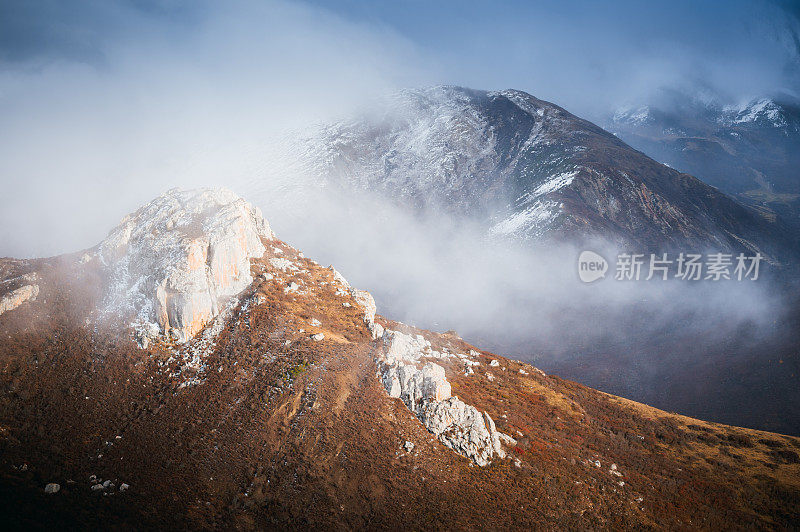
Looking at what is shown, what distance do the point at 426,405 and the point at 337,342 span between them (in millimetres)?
10097

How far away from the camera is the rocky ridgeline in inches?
1056

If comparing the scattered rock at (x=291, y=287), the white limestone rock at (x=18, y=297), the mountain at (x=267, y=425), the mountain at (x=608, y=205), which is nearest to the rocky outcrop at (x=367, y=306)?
the mountain at (x=267, y=425)

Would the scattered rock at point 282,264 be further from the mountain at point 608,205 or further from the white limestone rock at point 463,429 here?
the mountain at point 608,205

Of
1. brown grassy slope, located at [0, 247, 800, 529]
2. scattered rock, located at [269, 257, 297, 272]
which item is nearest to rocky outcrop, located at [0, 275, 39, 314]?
brown grassy slope, located at [0, 247, 800, 529]

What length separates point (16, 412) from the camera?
23.6 m

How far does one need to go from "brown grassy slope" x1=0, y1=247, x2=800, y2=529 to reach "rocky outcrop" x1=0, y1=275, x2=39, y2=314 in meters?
0.69

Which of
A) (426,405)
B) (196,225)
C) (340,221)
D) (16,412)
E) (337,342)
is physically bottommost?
(16,412)

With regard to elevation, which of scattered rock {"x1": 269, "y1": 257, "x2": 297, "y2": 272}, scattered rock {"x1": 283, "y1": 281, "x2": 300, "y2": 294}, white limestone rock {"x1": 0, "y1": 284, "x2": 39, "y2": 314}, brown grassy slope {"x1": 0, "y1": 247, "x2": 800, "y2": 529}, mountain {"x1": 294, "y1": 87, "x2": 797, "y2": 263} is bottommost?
brown grassy slope {"x1": 0, "y1": 247, "x2": 800, "y2": 529}

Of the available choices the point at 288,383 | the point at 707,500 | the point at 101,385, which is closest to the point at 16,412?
the point at 101,385

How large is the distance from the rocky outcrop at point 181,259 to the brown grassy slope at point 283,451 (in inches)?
86.7

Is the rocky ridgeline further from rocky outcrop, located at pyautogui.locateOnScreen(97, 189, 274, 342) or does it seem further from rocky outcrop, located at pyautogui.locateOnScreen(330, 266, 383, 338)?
rocky outcrop, located at pyautogui.locateOnScreen(97, 189, 274, 342)

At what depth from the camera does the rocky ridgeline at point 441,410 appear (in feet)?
88.0

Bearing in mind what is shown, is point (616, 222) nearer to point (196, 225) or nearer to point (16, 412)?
point (196, 225)

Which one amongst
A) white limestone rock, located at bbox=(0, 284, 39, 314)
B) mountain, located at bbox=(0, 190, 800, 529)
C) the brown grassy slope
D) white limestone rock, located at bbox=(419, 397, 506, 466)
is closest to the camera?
the brown grassy slope
